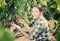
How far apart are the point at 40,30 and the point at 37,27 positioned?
0.03 meters

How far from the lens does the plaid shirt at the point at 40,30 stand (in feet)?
4.27

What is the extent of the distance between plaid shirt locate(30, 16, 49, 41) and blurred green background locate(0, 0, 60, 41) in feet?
0.15

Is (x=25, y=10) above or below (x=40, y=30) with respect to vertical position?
above

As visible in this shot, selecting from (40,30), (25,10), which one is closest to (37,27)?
(40,30)

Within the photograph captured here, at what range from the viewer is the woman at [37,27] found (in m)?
1.30

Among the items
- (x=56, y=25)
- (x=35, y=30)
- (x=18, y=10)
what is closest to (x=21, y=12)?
(x=18, y=10)

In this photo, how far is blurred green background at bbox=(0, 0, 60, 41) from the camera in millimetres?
1303

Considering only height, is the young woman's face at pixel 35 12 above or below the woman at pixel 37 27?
above

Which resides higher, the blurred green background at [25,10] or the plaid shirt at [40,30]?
the blurred green background at [25,10]

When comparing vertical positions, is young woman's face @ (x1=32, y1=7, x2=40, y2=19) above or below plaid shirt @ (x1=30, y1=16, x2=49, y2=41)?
above

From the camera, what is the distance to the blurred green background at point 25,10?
1.30 m

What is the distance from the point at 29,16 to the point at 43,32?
16 cm

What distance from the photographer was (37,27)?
1.31 m

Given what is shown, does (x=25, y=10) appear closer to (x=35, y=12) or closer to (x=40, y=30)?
(x=35, y=12)
